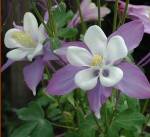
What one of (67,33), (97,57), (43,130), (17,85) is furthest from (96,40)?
(17,85)

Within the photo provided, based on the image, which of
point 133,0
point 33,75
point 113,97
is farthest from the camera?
point 133,0

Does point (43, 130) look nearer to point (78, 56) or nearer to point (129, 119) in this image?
point (129, 119)

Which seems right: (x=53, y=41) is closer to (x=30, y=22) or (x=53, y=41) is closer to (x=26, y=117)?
(x=30, y=22)

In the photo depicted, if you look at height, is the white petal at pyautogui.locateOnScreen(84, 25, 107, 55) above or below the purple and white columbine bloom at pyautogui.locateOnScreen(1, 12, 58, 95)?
above

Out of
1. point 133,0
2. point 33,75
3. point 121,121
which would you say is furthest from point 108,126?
point 133,0

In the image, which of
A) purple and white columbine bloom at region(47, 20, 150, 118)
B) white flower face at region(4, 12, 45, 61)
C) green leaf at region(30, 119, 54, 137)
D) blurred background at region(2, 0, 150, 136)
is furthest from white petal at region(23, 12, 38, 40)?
blurred background at region(2, 0, 150, 136)

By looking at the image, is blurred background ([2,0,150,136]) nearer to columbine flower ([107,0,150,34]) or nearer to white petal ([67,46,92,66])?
columbine flower ([107,0,150,34])

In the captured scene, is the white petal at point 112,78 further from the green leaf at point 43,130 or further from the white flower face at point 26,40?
the green leaf at point 43,130
